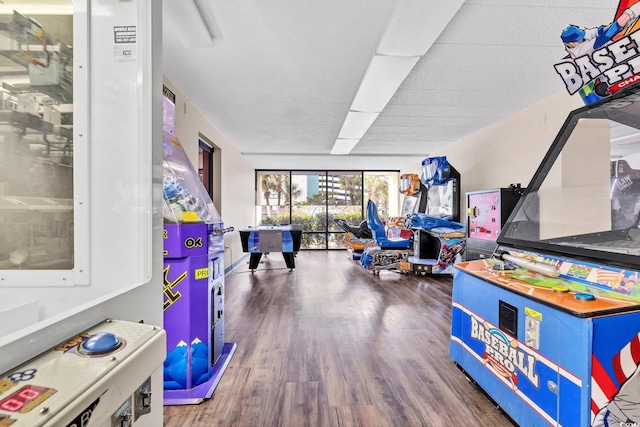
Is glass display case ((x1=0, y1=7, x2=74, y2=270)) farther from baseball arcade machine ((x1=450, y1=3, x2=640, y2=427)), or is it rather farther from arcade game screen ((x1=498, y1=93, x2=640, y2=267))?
arcade game screen ((x1=498, y1=93, x2=640, y2=267))

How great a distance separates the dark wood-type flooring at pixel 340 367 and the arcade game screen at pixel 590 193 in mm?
1031

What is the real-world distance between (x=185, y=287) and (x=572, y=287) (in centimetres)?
204

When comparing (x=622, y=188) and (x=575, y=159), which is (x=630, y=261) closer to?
(x=622, y=188)

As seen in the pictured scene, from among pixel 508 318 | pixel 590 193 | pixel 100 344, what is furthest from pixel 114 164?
pixel 590 193

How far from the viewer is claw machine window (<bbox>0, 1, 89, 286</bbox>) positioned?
0.82 meters

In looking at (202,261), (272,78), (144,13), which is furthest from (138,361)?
(272,78)

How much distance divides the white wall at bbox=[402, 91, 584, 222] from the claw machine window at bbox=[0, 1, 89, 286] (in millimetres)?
4185

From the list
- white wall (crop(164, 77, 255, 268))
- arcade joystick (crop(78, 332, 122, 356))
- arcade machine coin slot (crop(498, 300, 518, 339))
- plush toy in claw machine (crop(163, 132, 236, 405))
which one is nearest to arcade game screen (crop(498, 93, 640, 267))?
arcade machine coin slot (crop(498, 300, 518, 339))

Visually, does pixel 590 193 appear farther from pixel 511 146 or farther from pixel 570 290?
pixel 511 146

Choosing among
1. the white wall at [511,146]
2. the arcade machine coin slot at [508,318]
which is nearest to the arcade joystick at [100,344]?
the arcade machine coin slot at [508,318]

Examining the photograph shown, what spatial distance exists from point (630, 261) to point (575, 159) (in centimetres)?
68

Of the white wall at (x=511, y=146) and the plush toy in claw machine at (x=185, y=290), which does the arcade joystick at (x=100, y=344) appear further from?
the white wall at (x=511, y=146)

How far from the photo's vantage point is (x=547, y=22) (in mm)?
1954

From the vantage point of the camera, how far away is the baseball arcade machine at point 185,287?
168 centimetres
